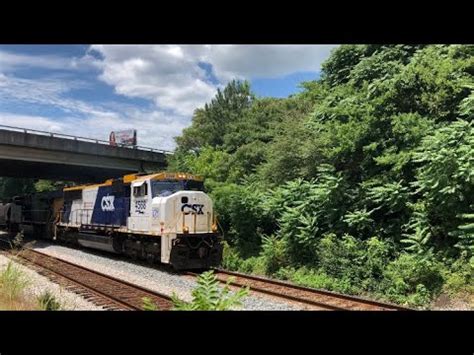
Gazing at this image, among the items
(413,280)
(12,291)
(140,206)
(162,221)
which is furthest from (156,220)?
(413,280)

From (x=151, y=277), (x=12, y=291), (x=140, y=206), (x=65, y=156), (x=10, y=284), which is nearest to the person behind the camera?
(x=12, y=291)

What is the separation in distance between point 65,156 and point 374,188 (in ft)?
72.2

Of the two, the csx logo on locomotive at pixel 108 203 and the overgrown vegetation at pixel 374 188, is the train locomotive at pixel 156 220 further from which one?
the overgrown vegetation at pixel 374 188

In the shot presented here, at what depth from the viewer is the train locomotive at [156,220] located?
1398 cm

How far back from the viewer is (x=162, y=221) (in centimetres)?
1398

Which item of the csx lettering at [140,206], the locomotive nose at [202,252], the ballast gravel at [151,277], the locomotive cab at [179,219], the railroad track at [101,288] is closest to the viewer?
the railroad track at [101,288]

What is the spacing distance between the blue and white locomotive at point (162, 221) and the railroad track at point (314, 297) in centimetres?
167

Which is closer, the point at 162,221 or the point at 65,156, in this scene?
the point at 162,221

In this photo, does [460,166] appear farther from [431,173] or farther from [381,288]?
[381,288]

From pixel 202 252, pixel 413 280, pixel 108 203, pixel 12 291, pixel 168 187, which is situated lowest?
pixel 413 280

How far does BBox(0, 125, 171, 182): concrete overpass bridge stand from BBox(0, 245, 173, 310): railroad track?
520 inches

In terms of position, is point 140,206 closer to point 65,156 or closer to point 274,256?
point 274,256

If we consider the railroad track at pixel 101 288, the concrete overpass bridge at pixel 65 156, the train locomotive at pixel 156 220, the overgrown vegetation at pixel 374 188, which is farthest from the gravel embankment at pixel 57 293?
the concrete overpass bridge at pixel 65 156
